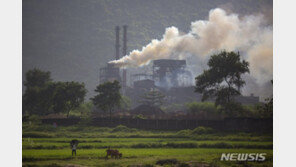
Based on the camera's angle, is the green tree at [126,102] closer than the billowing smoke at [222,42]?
No

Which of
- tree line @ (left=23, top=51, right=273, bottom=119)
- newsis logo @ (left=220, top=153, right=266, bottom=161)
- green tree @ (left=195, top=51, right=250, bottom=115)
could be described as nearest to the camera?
newsis logo @ (left=220, top=153, right=266, bottom=161)

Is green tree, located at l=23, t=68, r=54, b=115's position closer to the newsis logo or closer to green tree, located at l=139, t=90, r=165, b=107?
green tree, located at l=139, t=90, r=165, b=107

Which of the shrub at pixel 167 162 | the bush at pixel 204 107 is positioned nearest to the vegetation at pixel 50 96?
the bush at pixel 204 107

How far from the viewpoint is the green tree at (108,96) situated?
42.0 meters

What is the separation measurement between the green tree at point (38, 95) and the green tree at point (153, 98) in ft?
34.6

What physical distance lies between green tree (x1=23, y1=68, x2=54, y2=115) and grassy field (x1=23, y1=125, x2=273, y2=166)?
2893 mm

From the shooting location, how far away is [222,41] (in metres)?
37.6

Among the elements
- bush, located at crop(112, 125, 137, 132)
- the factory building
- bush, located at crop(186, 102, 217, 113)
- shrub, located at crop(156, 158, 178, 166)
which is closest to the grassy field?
bush, located at crop(112, 125, 137, 132)

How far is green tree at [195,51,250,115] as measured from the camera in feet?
126

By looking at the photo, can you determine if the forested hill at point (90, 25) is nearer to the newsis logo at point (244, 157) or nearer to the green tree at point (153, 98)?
the green tree at point (153, 98)

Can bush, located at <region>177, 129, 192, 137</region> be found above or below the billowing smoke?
below

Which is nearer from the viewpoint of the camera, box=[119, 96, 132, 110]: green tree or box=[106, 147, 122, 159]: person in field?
box=[106, 147, 122, 159]: person in field

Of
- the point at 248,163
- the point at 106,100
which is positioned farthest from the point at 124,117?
the point at 248,163

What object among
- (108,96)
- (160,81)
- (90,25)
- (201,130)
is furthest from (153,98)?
(90,25)
